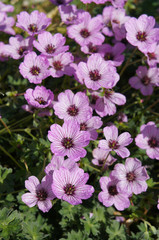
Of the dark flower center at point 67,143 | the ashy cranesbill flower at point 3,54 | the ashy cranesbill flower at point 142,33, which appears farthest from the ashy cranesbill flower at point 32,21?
the dark flower center at point 67,143

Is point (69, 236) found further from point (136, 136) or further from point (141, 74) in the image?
point (141, 74)

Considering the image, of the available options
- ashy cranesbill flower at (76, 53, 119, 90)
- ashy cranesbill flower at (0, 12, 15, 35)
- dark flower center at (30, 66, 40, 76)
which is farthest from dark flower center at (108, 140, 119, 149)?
ashy cranesbill flower at (0, 12, 15, 35)

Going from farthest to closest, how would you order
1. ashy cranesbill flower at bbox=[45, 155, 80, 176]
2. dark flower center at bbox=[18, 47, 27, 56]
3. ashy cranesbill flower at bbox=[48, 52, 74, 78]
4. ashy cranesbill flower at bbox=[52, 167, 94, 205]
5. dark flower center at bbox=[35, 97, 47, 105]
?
dark flower center at bbox=[18, 47, 27, 56]
ashy cranesbill flower at bbox=[48, 52, 74, 78]
dark flower center at bbox=[35, 97, 47, 105]
ashy cranesbill flower at bbox=[45, 155, 80, 176]
ashy cranesbill flower at bbox=[52, 167, 94, 205]

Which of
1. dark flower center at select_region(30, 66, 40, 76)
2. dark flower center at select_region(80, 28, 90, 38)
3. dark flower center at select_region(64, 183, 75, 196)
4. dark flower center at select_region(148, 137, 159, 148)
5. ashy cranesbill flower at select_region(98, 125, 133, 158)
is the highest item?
dark flower center at select_region(80, 28, 90, 38)

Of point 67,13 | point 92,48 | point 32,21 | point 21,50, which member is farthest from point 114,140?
point 67,13

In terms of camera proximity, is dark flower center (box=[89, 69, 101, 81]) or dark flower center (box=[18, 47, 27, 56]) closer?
dark flower center (box=[89, 69, 101, 81])

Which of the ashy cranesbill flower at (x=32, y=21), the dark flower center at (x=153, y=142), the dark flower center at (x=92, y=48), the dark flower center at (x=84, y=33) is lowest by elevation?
the dark flower center at (x=153, y=142)

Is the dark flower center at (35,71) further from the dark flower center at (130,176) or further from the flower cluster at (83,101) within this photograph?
the dark flower center at (130,176)

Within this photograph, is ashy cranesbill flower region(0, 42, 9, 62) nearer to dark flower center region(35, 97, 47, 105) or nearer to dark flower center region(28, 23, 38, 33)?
dark flower center region(28, 23, 38, 33)
